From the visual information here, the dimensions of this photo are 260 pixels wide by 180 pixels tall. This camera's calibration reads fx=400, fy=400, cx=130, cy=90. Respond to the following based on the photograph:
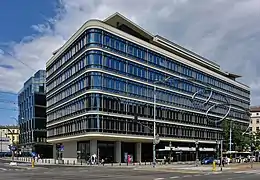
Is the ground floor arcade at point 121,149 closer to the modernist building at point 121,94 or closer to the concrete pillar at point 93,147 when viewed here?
the concrete pillar at point 93,147

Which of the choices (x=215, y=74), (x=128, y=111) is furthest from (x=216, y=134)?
(x=128, y=111)

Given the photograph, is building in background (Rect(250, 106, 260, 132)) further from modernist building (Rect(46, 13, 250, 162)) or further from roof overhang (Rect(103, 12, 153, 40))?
roof overhang (Rect(103, 12, 153, 40))

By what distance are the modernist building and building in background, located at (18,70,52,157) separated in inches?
818

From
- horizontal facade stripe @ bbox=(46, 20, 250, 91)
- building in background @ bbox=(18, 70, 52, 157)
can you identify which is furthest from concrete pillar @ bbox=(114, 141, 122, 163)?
building in background @ bbox=(18, 70, 52, 157)

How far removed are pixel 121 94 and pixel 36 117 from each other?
54825mm

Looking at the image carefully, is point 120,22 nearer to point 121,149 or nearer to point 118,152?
point 121,149

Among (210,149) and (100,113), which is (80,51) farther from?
(210,149)

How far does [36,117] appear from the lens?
122m

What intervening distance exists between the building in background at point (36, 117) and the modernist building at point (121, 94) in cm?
2079

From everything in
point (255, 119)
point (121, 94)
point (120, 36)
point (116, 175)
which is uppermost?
point (120, 36)

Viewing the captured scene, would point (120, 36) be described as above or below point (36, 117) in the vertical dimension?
above

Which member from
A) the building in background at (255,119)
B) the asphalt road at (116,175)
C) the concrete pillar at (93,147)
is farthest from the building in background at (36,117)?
the building in background at (255,119)

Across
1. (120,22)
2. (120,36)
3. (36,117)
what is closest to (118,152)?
(120,36)

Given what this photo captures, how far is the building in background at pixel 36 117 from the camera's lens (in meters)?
121
